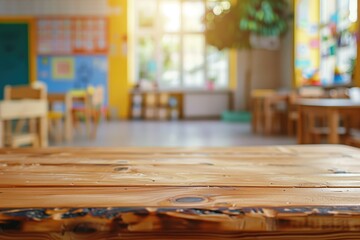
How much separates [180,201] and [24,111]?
2621 millimetres

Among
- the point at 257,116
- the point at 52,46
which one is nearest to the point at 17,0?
the point at 52,46

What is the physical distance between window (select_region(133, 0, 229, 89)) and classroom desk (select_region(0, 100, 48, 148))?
7.53 m

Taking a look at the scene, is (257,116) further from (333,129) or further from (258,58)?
(258,58)

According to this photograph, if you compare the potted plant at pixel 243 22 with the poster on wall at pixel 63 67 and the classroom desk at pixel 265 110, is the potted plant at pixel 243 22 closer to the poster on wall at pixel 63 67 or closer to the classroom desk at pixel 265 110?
the classroom desk at pixel 265 110

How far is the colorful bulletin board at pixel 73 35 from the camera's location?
10.4 meters

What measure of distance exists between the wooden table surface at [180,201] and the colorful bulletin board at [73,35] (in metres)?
9.81

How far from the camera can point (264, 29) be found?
888cm

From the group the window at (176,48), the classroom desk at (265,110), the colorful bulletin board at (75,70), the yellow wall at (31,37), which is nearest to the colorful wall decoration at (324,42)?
the classroom desk at (265,110)

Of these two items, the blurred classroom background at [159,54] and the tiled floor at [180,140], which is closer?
the tiled floor at [180,140]

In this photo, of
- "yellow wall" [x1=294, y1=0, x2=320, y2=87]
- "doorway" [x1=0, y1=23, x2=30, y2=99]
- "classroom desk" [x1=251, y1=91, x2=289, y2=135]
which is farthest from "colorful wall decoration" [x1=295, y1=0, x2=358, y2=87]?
"doorway" [x1=0, y1=23, x2=30, y2=99]

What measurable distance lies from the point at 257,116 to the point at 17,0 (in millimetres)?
6378

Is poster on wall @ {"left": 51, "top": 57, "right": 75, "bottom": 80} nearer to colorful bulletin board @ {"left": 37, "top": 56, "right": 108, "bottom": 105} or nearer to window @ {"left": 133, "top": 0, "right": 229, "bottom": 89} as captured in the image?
colorful bulletin board @ {"left": 37, "top": 56, "right": 108, "bottom": 105}

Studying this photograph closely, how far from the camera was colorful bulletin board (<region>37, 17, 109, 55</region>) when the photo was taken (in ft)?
34.1

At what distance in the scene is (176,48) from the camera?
1089 centimetres
